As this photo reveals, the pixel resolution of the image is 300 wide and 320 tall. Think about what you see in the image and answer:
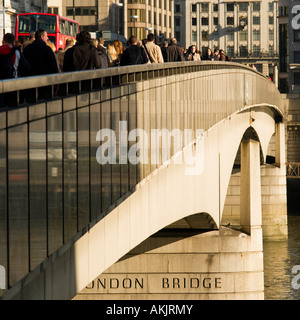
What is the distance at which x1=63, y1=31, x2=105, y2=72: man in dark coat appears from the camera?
14078 millimetres

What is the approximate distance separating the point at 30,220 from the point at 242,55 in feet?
572

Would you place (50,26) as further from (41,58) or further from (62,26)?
(41,58)

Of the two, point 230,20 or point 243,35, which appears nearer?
point 243,35

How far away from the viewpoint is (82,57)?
46.3ft

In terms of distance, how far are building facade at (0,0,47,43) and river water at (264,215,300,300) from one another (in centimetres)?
1914

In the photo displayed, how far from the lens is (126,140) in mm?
14844

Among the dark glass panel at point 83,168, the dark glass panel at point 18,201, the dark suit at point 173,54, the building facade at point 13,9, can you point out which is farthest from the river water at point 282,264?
the dark glass panel at point 18,201

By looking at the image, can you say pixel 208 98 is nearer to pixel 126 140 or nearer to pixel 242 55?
pixel 126 140

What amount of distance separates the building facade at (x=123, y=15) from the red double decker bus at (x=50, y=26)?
172 feet

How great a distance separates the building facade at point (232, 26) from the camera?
597ft

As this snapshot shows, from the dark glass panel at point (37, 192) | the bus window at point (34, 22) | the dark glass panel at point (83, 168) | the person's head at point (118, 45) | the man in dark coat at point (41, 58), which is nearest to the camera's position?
the dark glass panel at point (37, 192)

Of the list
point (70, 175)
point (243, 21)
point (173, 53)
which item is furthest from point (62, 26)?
point (243, 21)

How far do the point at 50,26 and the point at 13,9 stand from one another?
62.5 ft

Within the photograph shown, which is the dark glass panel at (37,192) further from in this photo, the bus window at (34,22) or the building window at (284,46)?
the building window at (284,46)
